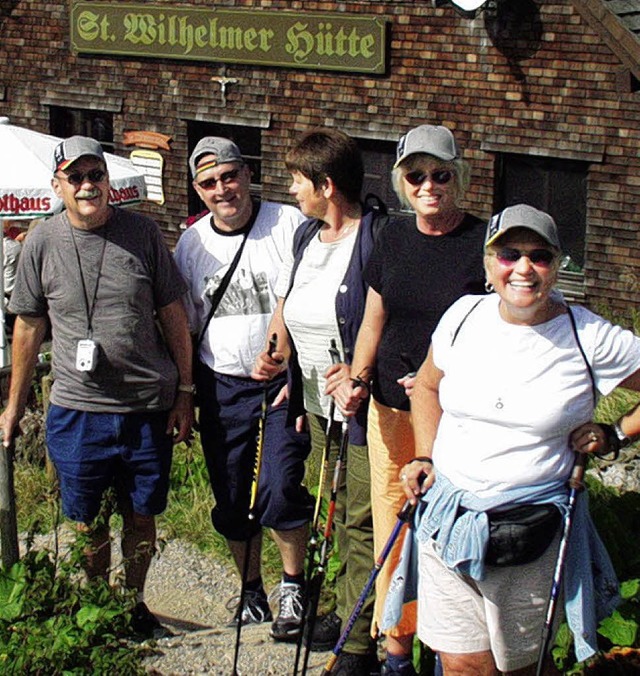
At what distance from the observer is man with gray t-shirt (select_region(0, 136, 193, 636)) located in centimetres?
496

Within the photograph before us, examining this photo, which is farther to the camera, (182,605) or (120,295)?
(182,605)

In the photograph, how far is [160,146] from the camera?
1524 centimetres

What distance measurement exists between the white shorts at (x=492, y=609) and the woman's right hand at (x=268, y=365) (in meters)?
1.29

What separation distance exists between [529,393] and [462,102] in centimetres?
965

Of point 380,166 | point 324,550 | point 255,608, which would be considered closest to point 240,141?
point 380,166

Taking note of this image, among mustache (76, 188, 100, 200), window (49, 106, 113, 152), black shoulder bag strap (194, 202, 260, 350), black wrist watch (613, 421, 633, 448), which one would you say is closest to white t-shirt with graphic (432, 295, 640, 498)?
black wrist watch (613, 421, 633, 448)

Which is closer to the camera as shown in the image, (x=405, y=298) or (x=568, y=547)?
(x=568, y=547)

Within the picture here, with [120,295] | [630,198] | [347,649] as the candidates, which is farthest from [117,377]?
[630,198]

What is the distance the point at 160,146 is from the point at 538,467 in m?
12.1

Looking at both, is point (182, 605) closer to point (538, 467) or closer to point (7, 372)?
point (7, 372)

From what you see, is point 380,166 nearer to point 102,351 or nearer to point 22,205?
point 22,205

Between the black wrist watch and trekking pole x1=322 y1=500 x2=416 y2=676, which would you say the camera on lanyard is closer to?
trekking pole x1=322 y1=500 x2=416 y2=676

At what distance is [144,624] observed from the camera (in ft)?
17.3

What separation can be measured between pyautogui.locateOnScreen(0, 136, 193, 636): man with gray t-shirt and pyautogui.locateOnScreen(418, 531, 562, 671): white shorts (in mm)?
1474
